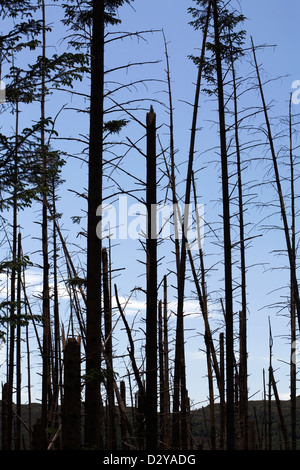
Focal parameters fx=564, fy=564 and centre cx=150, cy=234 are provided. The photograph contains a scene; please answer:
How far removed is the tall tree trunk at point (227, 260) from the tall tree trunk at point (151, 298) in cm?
269

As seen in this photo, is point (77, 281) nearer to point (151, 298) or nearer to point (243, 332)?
point (151, 298)

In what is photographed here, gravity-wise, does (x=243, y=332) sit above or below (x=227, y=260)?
below

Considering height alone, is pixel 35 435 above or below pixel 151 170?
below

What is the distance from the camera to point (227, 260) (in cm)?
1271

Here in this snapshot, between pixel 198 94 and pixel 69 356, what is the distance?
7.37 m

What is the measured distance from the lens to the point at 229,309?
1250cm

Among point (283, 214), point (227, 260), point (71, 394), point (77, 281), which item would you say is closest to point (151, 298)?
point (77, 281)

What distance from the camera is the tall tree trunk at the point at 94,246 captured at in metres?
8.74

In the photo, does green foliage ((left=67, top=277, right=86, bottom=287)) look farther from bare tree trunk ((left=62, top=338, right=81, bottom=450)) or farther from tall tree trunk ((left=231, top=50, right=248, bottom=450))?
tall tree trunk ((left=231, top=50, right=248, bottom=450))

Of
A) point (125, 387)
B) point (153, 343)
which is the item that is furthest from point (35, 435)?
point (153, 343)

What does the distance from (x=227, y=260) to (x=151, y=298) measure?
3.13 m

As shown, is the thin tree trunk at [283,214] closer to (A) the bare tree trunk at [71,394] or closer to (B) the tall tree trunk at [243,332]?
(B) the tall tree trunk at [243,332]

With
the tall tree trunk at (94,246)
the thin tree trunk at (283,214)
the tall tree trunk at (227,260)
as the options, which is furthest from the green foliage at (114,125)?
the thin tree trunk at (283,214)

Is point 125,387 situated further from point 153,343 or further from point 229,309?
point 153,343
